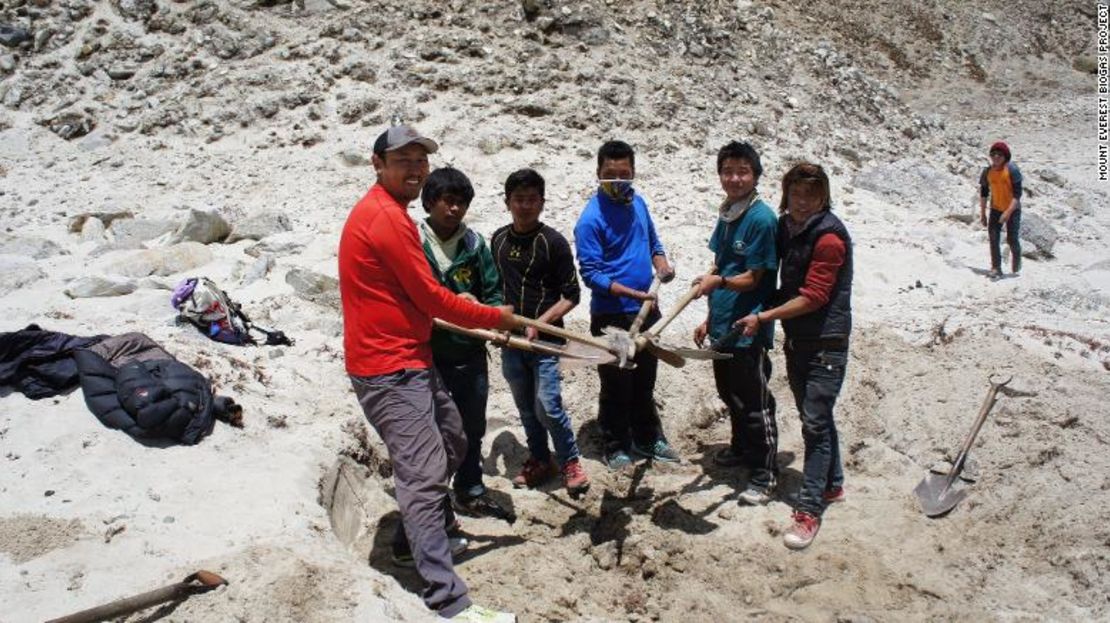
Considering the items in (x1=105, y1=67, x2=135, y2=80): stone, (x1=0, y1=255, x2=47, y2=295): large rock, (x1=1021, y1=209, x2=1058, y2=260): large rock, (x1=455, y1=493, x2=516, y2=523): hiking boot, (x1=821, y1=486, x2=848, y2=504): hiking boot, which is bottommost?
(x1=455, y1=493, x2=516, y2=523): hiking boot

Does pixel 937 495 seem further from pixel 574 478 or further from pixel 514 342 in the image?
pixel 514 342

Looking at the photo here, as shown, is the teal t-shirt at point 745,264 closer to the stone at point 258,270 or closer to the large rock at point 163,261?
the stone at point 258,270

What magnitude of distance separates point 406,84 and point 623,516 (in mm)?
7149

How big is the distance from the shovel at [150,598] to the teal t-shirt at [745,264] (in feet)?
8.52

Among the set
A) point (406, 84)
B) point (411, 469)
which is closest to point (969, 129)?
point (406, 84)

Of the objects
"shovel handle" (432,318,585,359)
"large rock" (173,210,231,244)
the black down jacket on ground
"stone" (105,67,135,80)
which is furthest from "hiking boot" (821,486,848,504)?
"stone" (105,67,135,80)

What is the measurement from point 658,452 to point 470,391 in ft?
4.74

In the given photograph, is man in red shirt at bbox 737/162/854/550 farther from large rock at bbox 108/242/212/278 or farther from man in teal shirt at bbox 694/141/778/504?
large rock at bbox 108/242/212/278

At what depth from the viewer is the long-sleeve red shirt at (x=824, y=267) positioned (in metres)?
3.84

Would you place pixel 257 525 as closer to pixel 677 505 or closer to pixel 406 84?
pixel 677 505

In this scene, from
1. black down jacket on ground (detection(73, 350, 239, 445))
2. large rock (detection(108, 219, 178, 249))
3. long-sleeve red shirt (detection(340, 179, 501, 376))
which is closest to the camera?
long-sleeve red shirt (detection(340, 179, 501, 376))

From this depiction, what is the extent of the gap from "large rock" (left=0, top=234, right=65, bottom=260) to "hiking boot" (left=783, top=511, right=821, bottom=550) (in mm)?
6929

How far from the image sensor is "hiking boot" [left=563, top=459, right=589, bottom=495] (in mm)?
4531

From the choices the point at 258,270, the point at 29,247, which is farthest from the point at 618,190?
the point at 29,247
